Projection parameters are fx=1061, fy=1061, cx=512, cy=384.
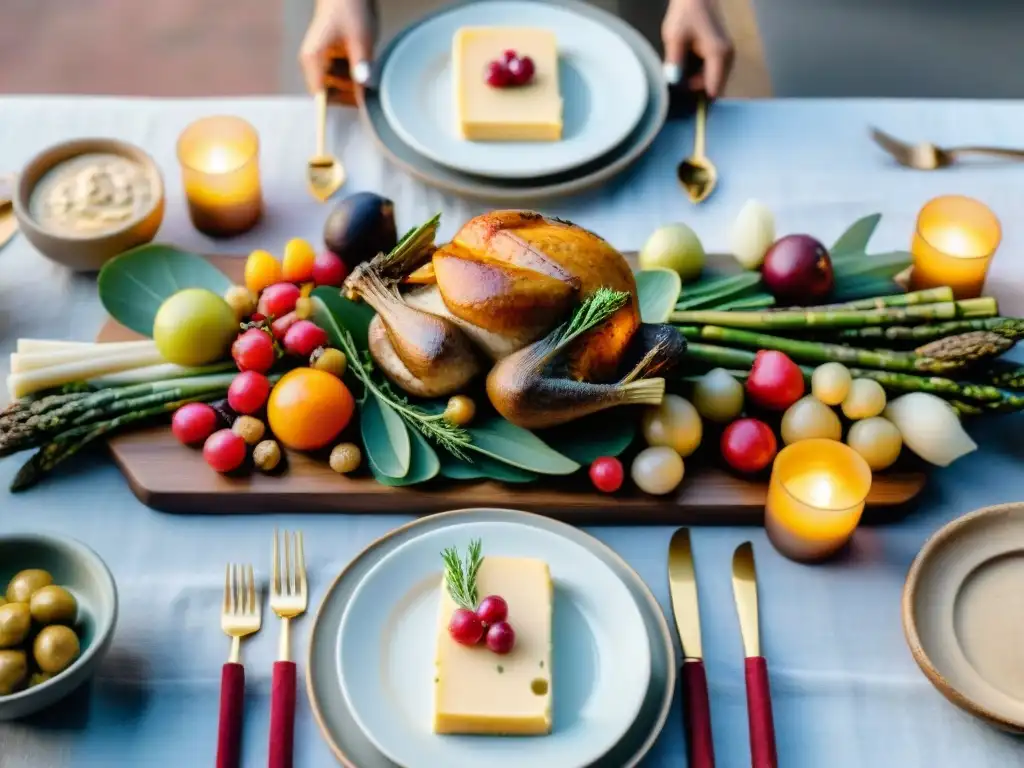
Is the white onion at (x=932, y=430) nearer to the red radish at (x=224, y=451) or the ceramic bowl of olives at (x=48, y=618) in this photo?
the red radish at (x=224, y=451)

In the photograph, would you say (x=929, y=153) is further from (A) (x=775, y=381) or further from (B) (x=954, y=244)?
(A) (x=775, y=381)

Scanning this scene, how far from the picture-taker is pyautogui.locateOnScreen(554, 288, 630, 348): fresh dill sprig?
1.31m

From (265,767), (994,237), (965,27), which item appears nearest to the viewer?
(265,767)

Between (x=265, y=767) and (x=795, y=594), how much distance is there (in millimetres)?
676

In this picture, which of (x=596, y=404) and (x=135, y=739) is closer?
(x=135, y=739)

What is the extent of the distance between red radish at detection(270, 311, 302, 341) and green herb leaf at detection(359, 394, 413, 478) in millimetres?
157

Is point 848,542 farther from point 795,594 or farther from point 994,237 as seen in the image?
point 994,237

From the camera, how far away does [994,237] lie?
5.34 ft

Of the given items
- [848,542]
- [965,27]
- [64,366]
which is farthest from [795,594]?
[965,27]

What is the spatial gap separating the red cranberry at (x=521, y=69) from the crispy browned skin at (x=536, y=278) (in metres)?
0.44

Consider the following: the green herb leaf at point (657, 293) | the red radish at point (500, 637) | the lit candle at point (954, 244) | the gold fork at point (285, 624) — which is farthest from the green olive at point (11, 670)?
the lit candle at point (954, 244)

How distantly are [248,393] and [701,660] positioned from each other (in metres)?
0.68

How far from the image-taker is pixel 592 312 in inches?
51.8

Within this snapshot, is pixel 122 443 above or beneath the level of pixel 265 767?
above
